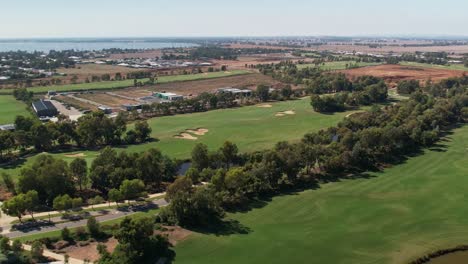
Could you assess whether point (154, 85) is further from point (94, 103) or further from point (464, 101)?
point (464, 101)

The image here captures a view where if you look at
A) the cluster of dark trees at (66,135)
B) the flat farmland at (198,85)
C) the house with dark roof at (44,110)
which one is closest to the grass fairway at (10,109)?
the house with dark roof at (44,110)

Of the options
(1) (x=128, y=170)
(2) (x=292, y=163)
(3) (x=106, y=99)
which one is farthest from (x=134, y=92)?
(2) (x=292, y=163)

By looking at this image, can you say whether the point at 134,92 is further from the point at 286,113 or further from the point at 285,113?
the point at 286,113

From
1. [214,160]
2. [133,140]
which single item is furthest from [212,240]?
[133,140]

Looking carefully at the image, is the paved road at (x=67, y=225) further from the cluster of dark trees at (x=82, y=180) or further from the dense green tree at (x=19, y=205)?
the dense green tree at (x=19, y=205)

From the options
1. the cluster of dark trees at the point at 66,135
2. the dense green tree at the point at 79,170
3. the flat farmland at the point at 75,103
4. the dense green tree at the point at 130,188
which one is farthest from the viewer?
the flat farmland at the point at 75,103
